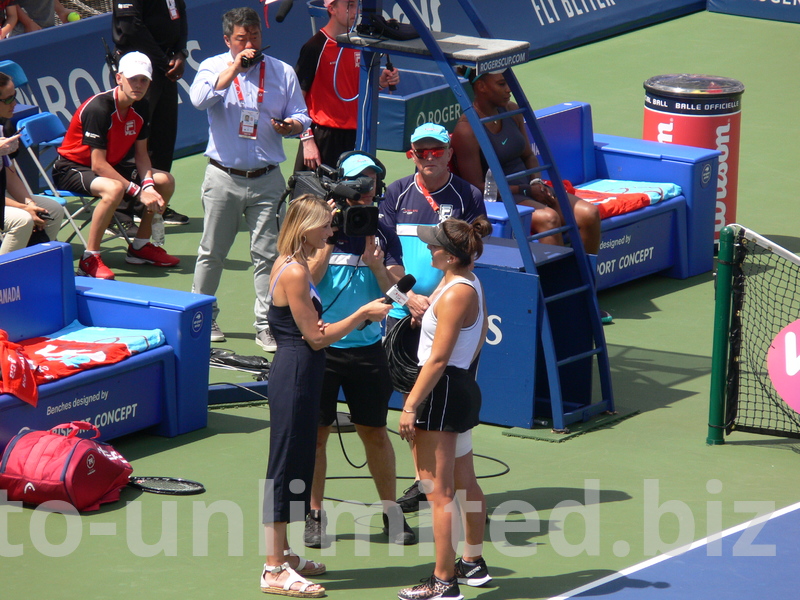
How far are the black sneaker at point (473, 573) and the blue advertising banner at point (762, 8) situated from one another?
1578 centimetres

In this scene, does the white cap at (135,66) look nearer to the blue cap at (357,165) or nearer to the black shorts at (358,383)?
the blue cap at (357,165)

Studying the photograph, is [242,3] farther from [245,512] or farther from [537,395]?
[245,512]

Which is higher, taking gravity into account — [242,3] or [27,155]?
[242,3]

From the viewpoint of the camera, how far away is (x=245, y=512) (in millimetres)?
6738

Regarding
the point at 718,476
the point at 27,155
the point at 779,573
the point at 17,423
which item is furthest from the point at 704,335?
the point at 27,155

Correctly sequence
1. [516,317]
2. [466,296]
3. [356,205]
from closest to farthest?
[466,296] < [356,205] < [516,317]

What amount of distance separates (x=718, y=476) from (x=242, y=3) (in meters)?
8.93

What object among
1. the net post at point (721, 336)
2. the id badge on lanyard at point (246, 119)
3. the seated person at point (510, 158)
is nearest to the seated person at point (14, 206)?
the id badge on lanyard at point (246, 119)

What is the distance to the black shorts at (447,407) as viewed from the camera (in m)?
5.76

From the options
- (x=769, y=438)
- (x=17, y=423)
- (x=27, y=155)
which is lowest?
(x=769, y=438)

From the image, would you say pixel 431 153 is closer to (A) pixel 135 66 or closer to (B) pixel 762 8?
(A) pixel 135 66

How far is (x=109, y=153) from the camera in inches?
409

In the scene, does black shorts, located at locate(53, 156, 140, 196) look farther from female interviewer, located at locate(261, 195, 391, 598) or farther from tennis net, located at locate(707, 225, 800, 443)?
tennis net, located at locate(707, 225, 800, 443)

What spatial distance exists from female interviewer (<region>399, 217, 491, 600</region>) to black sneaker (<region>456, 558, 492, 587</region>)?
0.14 m
